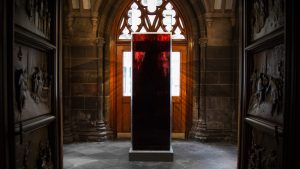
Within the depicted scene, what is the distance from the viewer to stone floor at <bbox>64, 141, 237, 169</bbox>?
531 cm

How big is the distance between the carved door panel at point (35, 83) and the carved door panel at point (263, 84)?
1347mm

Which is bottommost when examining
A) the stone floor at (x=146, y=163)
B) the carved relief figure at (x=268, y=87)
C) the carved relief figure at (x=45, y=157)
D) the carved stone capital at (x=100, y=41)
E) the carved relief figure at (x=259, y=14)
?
the stone floor at (x=146, y=163)

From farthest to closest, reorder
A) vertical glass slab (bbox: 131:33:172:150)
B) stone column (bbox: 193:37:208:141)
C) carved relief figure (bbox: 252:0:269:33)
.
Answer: stone column (bbox: 193:37:208:141), vertical glass slab (bbox: 131:33:172:150), carved relief figure (bbox: 252:0:269:33)

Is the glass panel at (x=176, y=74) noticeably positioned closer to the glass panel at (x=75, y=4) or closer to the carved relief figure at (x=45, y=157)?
the glass panel at (x=75, y=4)

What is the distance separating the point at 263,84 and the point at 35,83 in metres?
1.41

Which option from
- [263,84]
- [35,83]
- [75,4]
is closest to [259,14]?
[263,84]

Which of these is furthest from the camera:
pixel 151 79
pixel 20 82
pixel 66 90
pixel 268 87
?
pixel 66 90

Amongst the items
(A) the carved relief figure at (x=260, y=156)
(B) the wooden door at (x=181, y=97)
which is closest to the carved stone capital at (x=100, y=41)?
(B) the wooden door at (x=181, y=97)

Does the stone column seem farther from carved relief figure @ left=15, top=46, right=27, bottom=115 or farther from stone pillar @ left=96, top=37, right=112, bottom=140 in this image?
carved relief figure @ left=15, top=46, right=27, bottom=115

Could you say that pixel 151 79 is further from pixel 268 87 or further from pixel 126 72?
pixel 268 87

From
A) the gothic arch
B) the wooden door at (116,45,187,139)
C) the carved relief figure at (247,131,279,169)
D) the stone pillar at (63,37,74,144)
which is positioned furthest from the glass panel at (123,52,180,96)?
the carved relief figure at (247,131,279,169)

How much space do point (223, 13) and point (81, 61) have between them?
329 centimetres

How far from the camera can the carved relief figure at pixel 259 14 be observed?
2199 mm

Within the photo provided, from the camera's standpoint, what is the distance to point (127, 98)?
27.1 feet
